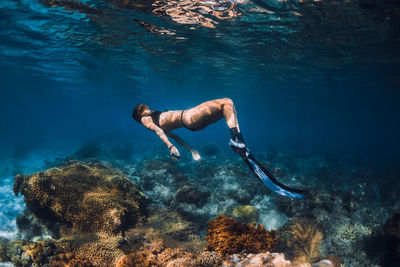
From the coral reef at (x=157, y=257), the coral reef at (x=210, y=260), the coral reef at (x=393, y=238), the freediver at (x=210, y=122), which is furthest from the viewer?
the coral reef at (x=393, y=238)

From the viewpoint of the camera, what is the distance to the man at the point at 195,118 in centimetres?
472

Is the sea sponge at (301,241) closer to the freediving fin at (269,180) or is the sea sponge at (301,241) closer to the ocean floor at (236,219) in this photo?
the ocean floor at (236,219)

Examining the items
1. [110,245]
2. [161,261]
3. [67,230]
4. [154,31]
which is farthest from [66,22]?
[161,261]

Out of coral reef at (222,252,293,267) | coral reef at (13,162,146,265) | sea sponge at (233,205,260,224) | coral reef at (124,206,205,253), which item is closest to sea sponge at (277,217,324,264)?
coral reef at (222,252,293,267)

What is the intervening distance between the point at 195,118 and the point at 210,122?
18.7 inches

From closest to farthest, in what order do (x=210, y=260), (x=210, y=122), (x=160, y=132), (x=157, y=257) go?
1. (x=210, y=260)
2. (x=157, y=257)
3. (x=160, y=132)
4. (x=210, y=122)

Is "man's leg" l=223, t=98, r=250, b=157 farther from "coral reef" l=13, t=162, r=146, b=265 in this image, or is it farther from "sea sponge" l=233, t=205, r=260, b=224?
"sea sponge" l=233, t=205, r=260, b=224

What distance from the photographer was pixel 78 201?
6.00 metres

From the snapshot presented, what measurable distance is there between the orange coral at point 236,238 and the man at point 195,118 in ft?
5.47

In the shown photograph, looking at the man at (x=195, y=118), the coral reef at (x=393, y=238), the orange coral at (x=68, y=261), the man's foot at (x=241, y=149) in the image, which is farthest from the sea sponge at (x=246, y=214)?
the orange coral at (x=68, y=261)

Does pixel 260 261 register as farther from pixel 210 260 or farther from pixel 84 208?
pixel 84 208

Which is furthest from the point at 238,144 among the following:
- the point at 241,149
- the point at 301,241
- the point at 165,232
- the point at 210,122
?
the point at 165,232

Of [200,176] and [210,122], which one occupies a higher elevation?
[210,122]

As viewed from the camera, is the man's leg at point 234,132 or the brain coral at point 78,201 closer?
the man's leg at point 234,132
